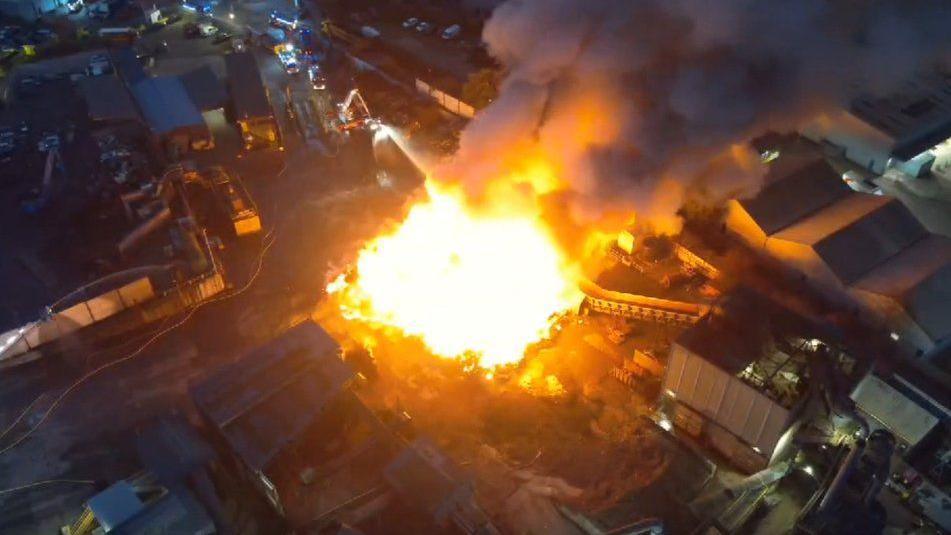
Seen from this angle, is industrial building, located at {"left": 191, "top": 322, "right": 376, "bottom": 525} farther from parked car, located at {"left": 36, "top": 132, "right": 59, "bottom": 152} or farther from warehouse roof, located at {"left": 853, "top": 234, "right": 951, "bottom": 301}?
parked car, located at {"left": 36, "top": 132, "right": 59, "bottom": 152}

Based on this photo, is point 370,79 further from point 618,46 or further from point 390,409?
point 390,409

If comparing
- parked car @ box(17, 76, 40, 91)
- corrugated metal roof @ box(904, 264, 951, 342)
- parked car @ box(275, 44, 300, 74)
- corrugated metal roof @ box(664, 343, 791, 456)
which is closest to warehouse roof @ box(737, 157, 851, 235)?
corrugated metal roof @ box(904, 264, 951, 342)

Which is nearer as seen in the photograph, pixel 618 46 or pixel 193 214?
pixel 618 46

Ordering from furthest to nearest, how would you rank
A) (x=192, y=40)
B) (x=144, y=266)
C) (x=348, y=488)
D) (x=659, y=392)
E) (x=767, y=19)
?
1. (x=192, y=40)
2. (x=144, y=266)
3. (x=767, y=19)
4. (x=659, y=392)
5. (x=348, y=488)

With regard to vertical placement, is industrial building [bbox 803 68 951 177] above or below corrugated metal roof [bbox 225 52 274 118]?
above

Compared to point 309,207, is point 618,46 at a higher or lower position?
higher

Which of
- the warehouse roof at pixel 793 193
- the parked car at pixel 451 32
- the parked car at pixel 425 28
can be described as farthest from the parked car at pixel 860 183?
the parked car at pixel 425 28

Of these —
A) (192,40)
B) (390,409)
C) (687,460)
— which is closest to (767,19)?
(687,460)
